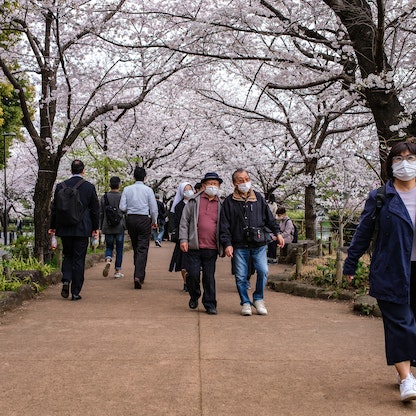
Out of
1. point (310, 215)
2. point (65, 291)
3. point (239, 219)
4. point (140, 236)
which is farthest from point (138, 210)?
point (310, 215)

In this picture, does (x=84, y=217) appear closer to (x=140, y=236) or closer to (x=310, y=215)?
(x=140, y=236)

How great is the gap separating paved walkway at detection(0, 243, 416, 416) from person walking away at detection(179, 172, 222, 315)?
46cm

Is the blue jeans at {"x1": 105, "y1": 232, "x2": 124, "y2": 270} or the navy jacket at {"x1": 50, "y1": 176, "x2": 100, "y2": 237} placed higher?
the navy jacket at {"x1": 50, "y1": 176, "x2": 100, "y2": 237}

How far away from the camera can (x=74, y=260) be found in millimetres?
7105

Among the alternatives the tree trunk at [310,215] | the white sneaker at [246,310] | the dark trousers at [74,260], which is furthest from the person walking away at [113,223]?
the tree trunk at [310,215]

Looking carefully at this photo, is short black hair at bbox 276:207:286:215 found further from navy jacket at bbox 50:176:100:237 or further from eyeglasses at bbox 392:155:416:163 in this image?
eyeglasses at bbox 392:155:416:163

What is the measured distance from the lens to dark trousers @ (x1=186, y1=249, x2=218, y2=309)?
20.8 ft

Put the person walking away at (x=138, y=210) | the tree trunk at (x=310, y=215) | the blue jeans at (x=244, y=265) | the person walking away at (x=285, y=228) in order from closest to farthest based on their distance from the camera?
the blue jeans at (x=244, y=265) → the person walking away at (x=138, y=210) → the person walking away at (x=285, y=228) → the tree trunk at (x=310, y=215)

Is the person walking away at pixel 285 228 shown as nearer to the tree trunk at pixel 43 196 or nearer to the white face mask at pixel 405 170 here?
the tree trunk at pixel 43 196

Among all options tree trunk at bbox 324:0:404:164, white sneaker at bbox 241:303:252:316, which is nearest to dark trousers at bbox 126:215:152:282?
white sneaker at bbox 241:303:252:316

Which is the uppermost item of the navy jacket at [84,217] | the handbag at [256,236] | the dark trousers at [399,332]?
the navy jacket at [84,217]

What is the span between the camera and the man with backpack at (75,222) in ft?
23.1

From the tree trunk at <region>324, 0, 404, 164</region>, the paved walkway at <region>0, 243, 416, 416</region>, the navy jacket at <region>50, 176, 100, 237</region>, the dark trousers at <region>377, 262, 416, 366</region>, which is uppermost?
the tree trunk at <region>324, 0, 404, 164</region>

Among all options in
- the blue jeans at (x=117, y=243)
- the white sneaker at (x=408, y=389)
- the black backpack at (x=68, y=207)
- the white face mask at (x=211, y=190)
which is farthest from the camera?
the blue jeans at (x=117, y=243)
